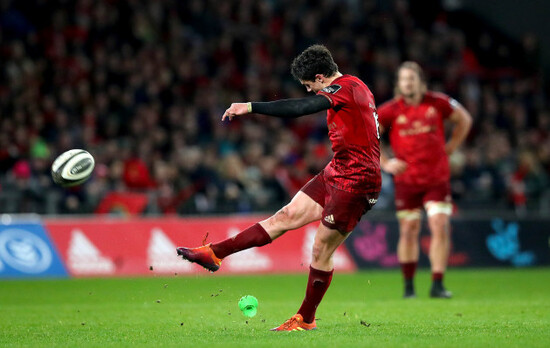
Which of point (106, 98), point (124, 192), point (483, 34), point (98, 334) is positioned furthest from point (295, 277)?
point (483, 34)

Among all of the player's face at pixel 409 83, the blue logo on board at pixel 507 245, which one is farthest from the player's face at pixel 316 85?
the blue logo on board at pixel 507 245

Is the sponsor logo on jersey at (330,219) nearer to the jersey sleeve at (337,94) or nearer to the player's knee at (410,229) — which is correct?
the jersey sleeve at (337,94)

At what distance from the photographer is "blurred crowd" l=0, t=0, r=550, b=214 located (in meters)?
16.6

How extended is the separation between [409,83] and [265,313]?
12.0ft

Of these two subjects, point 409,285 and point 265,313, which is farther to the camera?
point 409,285

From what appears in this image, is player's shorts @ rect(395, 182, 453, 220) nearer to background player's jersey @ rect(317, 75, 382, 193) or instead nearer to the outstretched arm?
background player's jersey @ rect(317, 75, 382, 193)

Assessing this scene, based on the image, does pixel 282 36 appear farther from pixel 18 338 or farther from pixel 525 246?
pixel 18 338

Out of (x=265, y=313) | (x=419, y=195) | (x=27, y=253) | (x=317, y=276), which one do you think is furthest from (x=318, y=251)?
(x=27, y=253)

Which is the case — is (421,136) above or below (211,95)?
below

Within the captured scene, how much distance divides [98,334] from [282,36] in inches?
625

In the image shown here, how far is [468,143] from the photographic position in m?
21.6

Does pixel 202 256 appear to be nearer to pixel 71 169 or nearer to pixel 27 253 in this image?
pixel 71 169

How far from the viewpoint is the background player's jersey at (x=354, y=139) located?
7.14 m

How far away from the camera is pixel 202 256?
728cm
